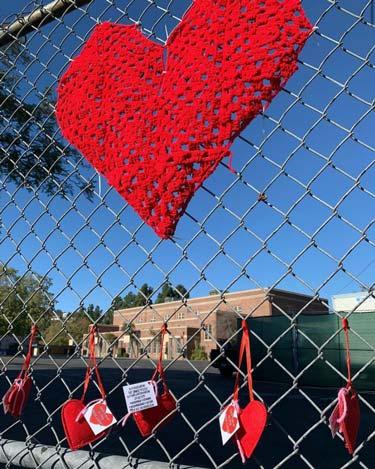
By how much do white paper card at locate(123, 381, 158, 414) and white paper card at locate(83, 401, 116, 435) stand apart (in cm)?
16

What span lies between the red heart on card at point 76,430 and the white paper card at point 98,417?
27 millimetres

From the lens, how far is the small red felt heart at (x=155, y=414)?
152 centimetres

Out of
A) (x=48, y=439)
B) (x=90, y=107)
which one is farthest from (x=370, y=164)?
(x=48, y=439)

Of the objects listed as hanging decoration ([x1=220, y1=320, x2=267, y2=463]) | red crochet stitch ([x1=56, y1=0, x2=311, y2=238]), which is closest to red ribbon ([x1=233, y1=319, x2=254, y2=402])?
hanging decoration ([x1=220, y1=320, x2=267, y2=463])

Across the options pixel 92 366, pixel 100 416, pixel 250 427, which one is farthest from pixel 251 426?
pixel 92 366

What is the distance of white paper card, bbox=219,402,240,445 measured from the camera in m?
1.27

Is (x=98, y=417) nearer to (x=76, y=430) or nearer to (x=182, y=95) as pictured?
(x=76, y=430)

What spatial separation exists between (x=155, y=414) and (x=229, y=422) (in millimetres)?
→ 327

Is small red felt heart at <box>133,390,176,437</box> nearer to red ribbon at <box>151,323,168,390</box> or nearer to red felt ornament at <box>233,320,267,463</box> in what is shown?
red ribbon at <box>151,323,168,390</box>

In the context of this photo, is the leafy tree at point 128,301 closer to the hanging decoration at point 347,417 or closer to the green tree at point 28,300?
the green tree at point 28,300

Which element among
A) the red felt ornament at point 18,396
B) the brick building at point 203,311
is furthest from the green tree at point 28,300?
the brick building at point 203,311

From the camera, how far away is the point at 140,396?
59.1 inches

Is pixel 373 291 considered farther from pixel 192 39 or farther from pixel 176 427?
pixel 176 427

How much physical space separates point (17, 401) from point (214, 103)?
1.41 meters
